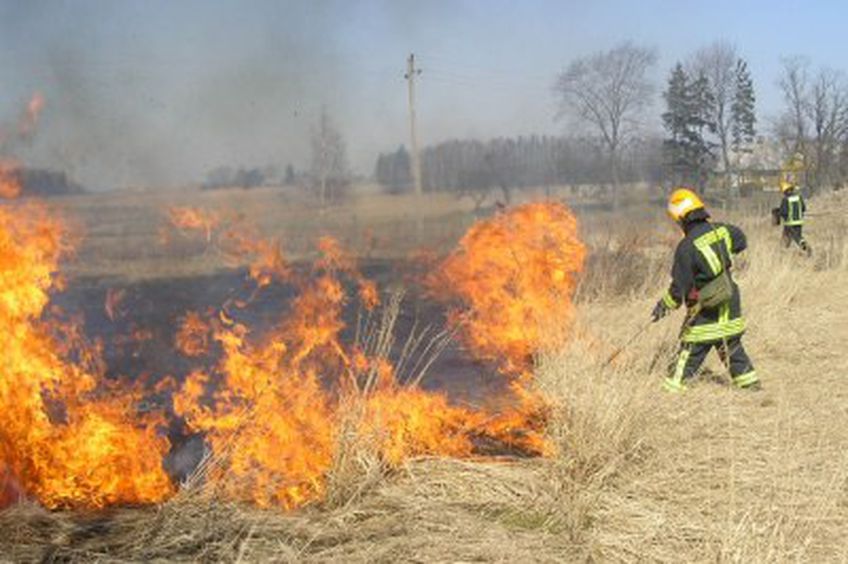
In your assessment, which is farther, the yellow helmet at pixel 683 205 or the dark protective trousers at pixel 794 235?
the dark protective trousers at pixel 794 235

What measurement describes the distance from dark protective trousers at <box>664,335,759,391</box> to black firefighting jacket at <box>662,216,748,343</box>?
67 mm

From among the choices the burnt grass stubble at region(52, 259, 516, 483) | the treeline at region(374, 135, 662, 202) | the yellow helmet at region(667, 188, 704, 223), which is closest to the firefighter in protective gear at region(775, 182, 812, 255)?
the treeline at region(374, 135, 662, 202)

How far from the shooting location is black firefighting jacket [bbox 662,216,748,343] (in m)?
6.36

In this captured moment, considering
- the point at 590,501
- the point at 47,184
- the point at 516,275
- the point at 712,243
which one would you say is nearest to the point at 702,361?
the point at 712,243

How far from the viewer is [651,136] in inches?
1019

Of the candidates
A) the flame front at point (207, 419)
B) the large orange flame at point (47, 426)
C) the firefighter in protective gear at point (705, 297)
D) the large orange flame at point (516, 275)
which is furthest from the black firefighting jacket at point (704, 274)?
the large orange flame at point (47, 426)

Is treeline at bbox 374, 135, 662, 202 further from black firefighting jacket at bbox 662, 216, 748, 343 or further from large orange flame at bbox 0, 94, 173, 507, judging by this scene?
large orange flame at bbox 0, 94, 173, 507

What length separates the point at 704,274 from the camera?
20.9ft

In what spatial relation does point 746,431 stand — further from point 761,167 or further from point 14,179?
point 761,167

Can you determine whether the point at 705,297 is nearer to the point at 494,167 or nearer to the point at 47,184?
the point at 47,184

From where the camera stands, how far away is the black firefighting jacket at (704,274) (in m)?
6.36

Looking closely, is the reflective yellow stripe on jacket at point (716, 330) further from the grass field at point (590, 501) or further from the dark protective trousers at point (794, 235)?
the dark protective trousers at point (794, 235)

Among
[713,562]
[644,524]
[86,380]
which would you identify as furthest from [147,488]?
[713,562]

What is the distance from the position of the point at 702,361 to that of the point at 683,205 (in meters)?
1.30
